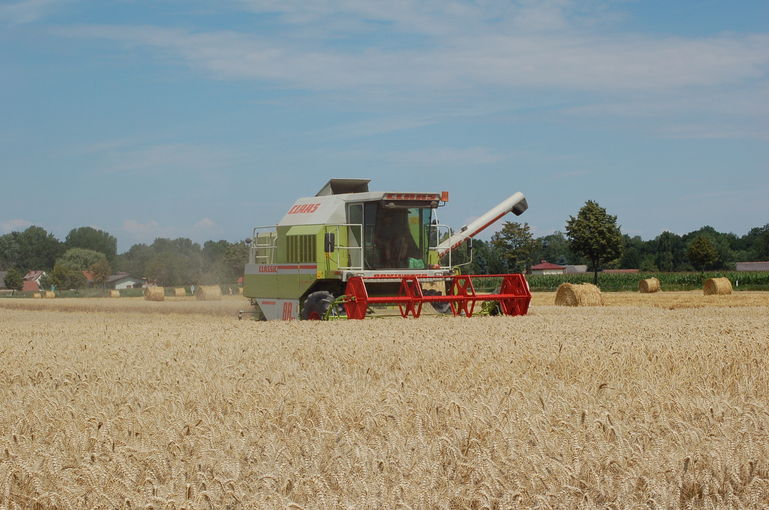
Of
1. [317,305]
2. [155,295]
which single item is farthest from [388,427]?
[155,295]

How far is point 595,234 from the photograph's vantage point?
63844 millimetres

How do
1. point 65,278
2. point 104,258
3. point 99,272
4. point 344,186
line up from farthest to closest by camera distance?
point 104,258
point 99,272
point 65,278
point 344,186

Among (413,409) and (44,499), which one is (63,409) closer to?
(44,499)

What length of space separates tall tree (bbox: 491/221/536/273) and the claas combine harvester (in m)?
59.1

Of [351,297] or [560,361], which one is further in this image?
[351,297]

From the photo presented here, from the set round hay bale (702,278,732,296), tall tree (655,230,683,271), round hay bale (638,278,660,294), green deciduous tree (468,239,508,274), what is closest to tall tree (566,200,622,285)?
round hay bale (638,278,660,294)

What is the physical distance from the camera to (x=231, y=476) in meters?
3.79

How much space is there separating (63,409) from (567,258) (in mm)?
187964

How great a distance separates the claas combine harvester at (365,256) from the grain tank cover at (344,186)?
0.02m

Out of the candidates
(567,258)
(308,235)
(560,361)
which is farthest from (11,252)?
(560,361)

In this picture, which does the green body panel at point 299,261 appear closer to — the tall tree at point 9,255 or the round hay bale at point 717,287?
the round hay bale at point 717,287

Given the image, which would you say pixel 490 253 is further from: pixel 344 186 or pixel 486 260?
pixel 344 186

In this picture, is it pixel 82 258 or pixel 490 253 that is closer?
pixel 490 253

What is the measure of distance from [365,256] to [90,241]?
586 feet
